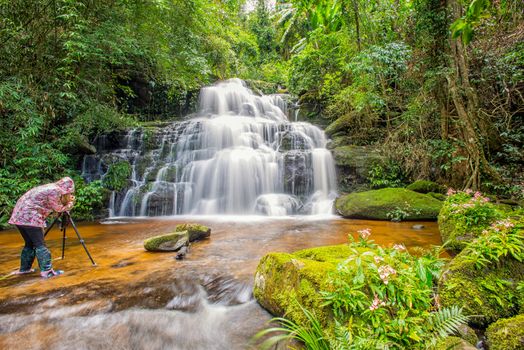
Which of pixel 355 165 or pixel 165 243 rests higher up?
pixel 355 165

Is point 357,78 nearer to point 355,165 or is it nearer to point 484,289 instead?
point 355,165

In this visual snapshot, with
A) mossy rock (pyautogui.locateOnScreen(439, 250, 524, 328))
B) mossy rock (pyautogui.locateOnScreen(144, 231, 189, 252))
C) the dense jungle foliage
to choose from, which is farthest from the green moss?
mossy rock (pyautogui.locateOnScreen(439, 250, 524, 328))

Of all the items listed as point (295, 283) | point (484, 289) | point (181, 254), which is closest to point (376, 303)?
point (295, 283)

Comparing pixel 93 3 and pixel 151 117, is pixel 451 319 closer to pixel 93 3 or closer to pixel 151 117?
pixel 93 3

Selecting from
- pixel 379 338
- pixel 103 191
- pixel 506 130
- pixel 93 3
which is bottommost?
pixel 379 338

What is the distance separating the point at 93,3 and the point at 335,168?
1042 cm

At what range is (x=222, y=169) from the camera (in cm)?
1137

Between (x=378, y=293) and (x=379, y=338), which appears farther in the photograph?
(x=378, y=293)

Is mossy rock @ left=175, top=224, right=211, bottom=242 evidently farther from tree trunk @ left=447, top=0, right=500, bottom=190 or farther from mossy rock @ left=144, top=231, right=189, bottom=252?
tree trunk @ left=447, top=0, right=500, bottom=190

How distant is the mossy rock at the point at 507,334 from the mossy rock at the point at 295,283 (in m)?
1.14

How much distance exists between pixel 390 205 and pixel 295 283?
611cm

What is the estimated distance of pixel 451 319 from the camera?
→ 71.0 inches

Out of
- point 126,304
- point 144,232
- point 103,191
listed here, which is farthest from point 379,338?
point 103,191

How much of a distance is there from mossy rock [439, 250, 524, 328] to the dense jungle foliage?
5.51 metres
